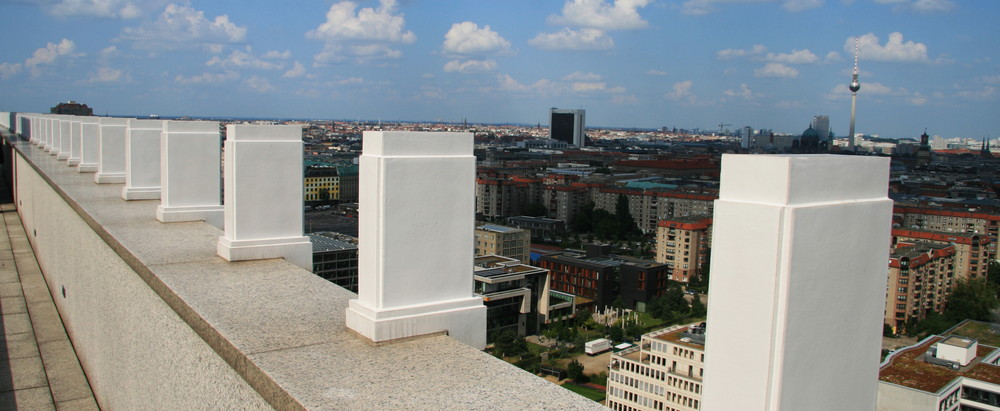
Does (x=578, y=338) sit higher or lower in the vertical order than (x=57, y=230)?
lower

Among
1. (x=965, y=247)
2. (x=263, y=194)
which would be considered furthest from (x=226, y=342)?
(x=965, y=247)

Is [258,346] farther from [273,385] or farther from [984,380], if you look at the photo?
[984,380]

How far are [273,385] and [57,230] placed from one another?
4319 mm

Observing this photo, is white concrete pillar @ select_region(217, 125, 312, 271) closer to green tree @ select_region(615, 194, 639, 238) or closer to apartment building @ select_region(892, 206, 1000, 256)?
apartment building @ select_region(892, 206, 1000, 256)

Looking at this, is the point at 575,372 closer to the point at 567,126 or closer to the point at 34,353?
the point at 34,353

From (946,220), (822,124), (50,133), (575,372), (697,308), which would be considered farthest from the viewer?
(822,124)

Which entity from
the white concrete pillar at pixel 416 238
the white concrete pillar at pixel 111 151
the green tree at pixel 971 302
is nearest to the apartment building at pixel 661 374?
the white concrete pillar at pixel 111 151

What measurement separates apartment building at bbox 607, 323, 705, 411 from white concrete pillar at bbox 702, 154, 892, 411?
1598cm

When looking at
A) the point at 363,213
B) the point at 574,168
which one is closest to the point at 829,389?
the point at 363,213

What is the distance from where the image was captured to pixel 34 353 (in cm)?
394

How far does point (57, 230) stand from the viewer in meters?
5.29

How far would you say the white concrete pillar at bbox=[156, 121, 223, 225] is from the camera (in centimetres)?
439

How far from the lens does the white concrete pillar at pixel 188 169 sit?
439 cm

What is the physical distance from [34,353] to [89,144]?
438cm
